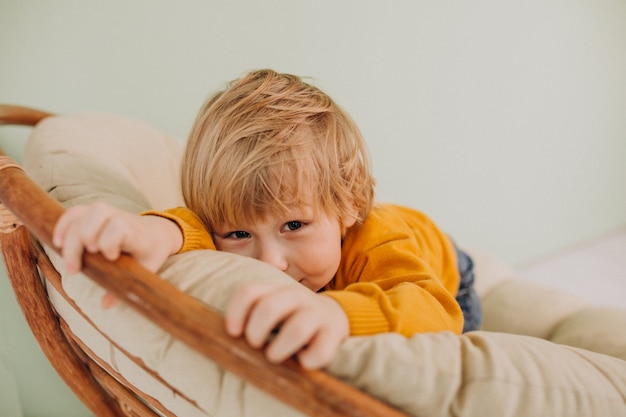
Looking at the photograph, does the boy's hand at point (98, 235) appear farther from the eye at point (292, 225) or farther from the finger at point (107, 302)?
the eye at point (292, 225)

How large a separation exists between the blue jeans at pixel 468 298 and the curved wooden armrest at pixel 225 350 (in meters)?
0.68

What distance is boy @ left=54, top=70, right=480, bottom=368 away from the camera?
1.83ft

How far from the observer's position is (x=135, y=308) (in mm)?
401

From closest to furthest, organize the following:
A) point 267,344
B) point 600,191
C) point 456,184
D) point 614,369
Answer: point 267,344, point 614,369, point 456,184, point 600,191

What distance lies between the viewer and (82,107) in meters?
1.12

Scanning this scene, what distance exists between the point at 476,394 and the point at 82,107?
1008 mm

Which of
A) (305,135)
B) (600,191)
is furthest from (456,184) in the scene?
(305,135)

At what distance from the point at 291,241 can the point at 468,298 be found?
0.48 meters

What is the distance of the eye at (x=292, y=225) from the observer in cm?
73

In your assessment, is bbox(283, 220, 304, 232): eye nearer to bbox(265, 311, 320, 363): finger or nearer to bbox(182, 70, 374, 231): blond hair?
bbox(182, 70, 374, 231): blond hair

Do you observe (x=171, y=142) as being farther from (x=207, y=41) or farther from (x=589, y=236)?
(x=589, y=236)

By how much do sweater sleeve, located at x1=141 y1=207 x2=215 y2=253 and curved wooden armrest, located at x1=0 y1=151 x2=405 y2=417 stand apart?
208 millimetres

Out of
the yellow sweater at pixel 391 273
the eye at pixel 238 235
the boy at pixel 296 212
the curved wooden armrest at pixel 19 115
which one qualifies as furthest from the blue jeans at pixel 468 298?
the curved wooden armrest at pixel 19 115

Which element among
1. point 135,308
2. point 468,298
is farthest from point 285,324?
point 468,298
